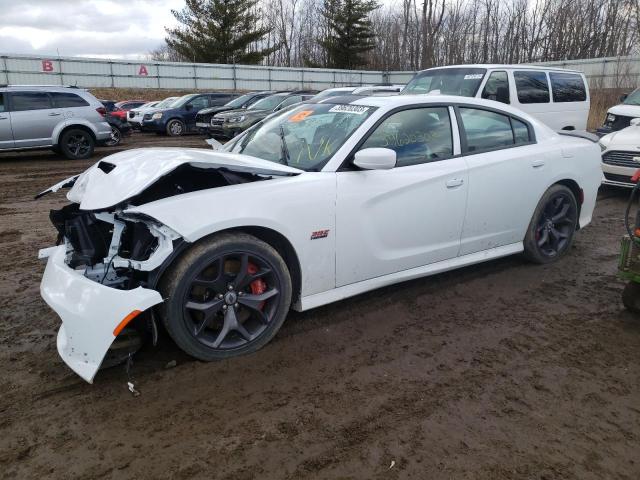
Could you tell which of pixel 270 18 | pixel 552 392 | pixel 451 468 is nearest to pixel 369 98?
pixel 552 392

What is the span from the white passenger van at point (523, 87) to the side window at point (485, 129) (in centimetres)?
444

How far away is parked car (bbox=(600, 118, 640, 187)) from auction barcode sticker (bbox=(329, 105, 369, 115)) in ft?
18.6

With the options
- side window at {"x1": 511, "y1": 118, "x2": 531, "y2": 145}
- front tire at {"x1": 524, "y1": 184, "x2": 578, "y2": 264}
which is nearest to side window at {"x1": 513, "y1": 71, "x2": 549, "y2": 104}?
front tire at {"x1": 524, "y1": 184, "x2": 578, "y2": 264}

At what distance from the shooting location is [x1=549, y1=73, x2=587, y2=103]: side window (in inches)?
394

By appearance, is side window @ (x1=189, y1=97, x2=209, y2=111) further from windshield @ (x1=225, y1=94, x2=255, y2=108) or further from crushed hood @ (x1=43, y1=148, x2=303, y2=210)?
crushed hood @ (x1=43, y1=148, x2=303, y2=210)

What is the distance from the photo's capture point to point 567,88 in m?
10.2

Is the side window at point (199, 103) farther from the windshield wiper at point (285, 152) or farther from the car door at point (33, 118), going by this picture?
the windshield wiper at point (285, 152)

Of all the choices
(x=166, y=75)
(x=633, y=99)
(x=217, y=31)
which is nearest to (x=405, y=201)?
(x=633, y=99)

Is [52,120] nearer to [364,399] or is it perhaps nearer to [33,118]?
[33,118]

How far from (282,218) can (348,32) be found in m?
46.3

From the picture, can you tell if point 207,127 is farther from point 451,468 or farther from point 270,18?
point 270,18

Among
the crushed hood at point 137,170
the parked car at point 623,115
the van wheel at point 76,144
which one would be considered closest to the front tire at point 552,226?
the crushed hood at point 137,170

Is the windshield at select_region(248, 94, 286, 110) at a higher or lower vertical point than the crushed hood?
higher

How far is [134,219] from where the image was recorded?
2.95 metres
